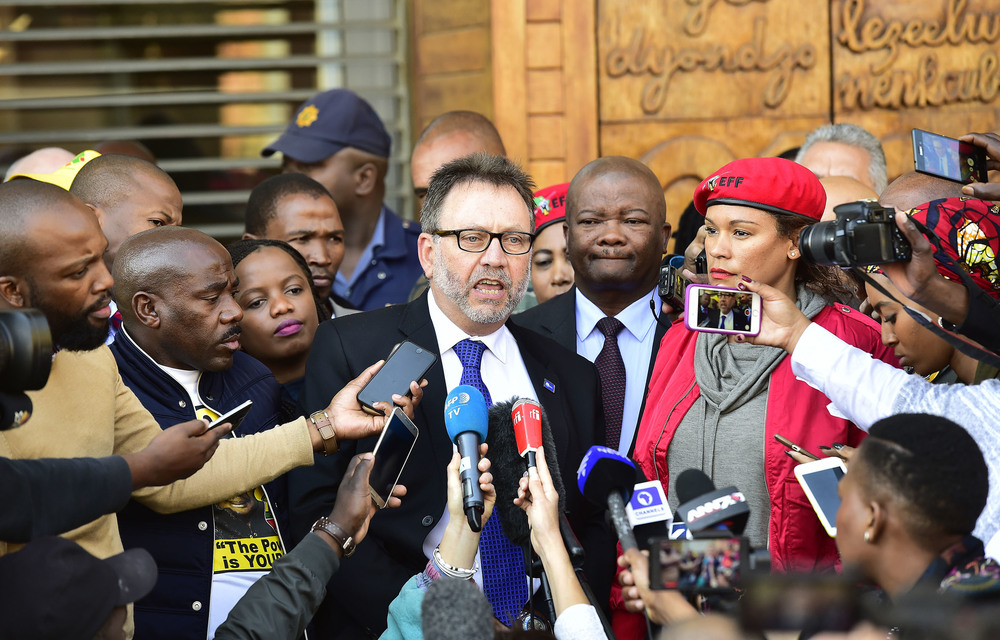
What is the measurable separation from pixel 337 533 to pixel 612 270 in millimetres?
1848

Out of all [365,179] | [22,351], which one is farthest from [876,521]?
[365,179]

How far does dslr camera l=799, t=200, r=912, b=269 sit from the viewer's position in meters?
2.91

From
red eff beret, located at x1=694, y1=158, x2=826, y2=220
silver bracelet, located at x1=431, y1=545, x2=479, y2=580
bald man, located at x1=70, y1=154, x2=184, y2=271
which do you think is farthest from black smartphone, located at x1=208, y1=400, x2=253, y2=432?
red eff beret, located at x1=694, y1=158, x2=826, y2=220

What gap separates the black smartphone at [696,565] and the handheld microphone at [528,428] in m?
0.68

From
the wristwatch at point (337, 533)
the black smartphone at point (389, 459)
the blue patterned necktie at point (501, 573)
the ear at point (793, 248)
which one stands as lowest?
the blue patterned necktie at point (501, 573)

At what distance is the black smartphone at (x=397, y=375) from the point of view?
10.5 ft

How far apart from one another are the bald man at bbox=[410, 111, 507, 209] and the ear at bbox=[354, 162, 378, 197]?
375 millimetres

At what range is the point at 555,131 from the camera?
678cm

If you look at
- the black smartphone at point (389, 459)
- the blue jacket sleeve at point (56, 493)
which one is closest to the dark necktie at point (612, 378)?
the black smartphone at point (389, 459)

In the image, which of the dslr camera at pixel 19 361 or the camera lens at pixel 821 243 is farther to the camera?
the camera lens at pixel 821 243

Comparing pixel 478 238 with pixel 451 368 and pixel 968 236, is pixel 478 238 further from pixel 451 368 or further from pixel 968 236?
pixel 968 236

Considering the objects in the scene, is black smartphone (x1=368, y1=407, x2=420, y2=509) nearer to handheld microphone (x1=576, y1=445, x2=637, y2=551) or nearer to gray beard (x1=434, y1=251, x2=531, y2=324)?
gray beard (x1=434, y1=251, x2=531, y2=324)

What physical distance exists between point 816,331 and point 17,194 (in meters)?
2.17

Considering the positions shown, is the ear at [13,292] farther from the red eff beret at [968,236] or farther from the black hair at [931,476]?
the red eff beret at [968,236]
